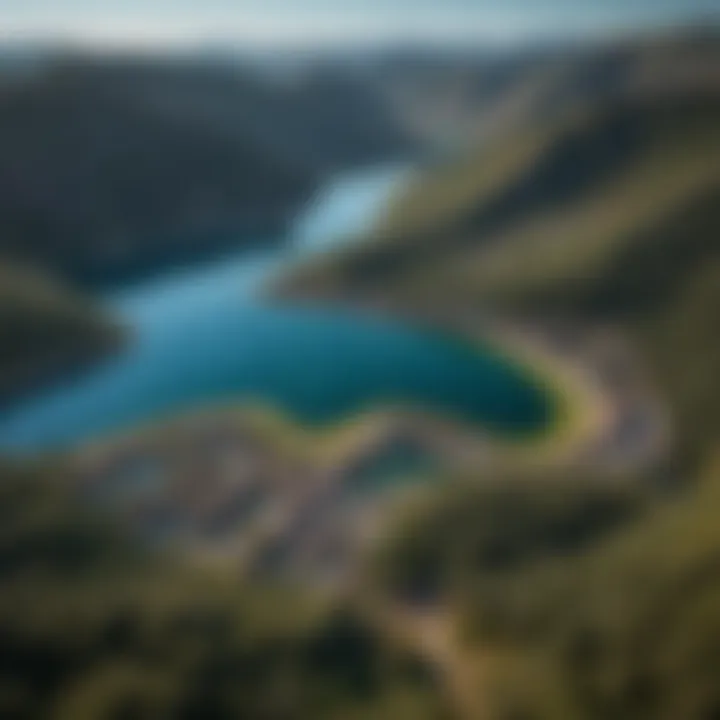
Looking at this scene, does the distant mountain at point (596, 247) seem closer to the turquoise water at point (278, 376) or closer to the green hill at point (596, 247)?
the green hill at point (596, 247)

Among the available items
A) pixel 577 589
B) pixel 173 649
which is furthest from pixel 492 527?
Answer: pixel 173 649

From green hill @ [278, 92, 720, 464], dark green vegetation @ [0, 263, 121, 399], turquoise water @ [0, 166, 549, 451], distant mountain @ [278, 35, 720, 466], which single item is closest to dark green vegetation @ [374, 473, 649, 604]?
turquoise water @ [0, 166, 549, 451]

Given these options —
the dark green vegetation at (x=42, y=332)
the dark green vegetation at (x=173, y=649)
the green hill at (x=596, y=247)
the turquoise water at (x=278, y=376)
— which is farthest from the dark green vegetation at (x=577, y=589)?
the dark green vegetation at (x=42, y=332)

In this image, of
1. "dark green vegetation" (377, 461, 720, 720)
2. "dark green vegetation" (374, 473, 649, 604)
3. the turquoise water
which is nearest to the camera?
"dark green vegetation" (377, 461, 720, 720)

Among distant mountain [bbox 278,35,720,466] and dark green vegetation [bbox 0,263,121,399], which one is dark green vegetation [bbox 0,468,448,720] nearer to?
dark green vegetation [bbox 0,263,121,399]

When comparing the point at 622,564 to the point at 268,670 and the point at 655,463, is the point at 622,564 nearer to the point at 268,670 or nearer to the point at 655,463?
the point at 655,463

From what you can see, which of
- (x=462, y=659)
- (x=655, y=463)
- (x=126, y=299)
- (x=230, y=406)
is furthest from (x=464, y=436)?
(x=126, y=299)
